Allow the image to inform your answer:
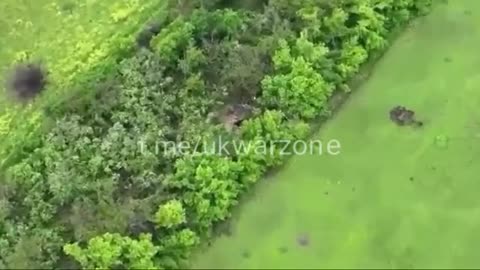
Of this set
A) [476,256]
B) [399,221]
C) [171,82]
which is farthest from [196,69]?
[476,256]

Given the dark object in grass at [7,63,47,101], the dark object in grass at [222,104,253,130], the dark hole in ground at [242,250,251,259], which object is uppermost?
the dark object in grass at [7,63,47,101]

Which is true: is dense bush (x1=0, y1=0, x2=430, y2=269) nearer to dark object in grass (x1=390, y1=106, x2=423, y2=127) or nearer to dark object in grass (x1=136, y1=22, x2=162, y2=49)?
dark object in grass (x1=136, y1=22, x2=162, y2=49)

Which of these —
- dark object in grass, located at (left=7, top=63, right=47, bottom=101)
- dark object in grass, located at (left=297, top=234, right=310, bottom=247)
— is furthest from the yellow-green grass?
dark object in grass, located at (left=297, top=234, right=310, bottom=247)

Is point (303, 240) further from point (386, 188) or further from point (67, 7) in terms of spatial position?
point (67, 7)

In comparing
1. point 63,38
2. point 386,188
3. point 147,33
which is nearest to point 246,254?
point 386,188

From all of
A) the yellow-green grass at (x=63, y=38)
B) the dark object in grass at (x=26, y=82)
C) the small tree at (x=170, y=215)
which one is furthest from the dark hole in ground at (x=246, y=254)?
the dark object in grass at (x=26, y=82)

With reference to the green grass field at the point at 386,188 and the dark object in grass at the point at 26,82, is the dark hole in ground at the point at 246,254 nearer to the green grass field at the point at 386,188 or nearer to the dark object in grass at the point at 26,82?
the green grass field at the point at 386,188

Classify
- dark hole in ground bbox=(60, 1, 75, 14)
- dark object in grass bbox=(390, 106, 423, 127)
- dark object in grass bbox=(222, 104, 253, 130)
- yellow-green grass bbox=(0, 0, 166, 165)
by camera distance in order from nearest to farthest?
1. dark object in grass bbox=(222, 104, 253, 130)
2. dark object in grass bbox=(390, 106, 423, 127)
3. yellow-green grass bbox=(0, 0, 166, 165)
4. dark hole in ground bbox=(60, 1, 75, 14)

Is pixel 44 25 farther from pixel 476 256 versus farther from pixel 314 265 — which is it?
pixel 476 256
